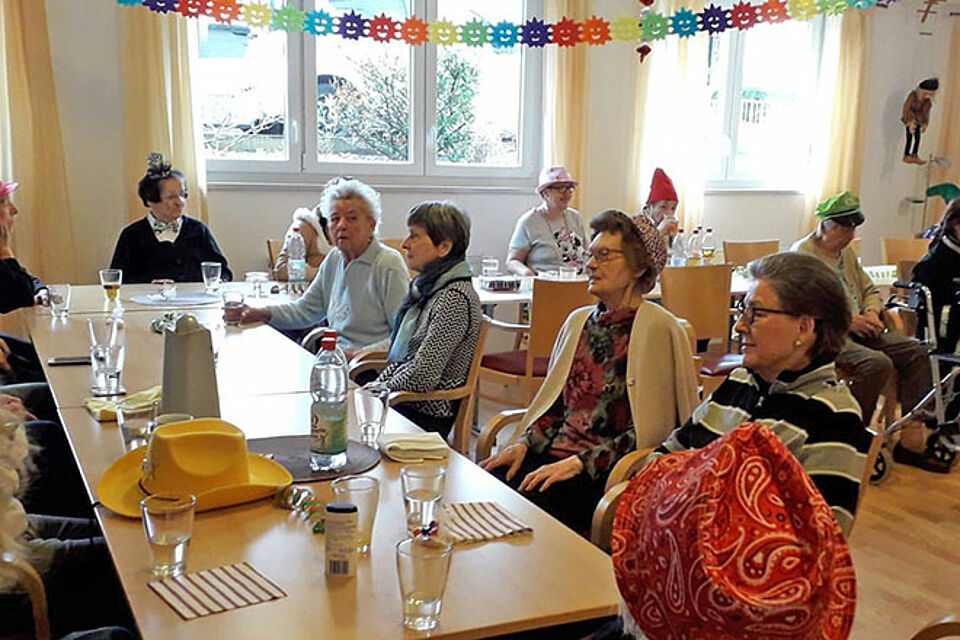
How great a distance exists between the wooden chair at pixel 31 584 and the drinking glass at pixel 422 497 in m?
0.65

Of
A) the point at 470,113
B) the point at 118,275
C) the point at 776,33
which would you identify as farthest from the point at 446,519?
the point at 776,33

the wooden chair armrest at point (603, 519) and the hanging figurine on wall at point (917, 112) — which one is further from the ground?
the hanging figurine on wall at point (917, 112)

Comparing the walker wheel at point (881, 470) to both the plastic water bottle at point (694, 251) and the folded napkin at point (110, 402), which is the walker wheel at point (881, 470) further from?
the folded napkin at point (110, 402)

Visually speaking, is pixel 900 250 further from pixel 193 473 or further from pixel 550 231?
pixel 193 473

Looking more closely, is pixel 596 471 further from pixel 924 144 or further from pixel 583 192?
pixel 924 144

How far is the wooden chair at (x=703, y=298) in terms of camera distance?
407cm

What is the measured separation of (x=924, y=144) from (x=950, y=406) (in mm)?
4433

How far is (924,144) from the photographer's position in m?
7.87

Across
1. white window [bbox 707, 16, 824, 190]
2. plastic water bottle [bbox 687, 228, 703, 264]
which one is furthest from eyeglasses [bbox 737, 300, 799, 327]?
white window [bbox 707, 16, 824, 190]

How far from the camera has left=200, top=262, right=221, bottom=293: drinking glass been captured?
3.88 meters

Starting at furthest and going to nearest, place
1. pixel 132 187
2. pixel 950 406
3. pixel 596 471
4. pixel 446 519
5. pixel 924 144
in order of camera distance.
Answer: pixel 924 144 → pixel 132 187 → pixel 950 406 → pixel 596 471 → pixel 446 519

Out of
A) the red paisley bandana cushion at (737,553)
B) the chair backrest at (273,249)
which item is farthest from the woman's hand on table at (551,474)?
the chair backrest at (273,249)

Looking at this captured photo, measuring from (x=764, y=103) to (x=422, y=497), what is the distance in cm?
643

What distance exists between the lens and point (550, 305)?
354 cm
